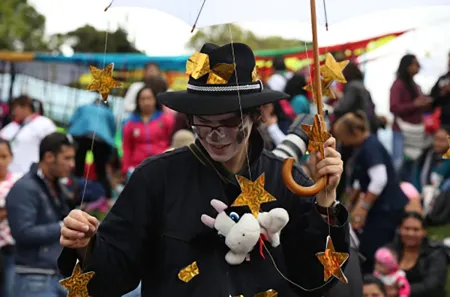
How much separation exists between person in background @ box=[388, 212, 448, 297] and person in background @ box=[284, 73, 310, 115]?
86.7 inches

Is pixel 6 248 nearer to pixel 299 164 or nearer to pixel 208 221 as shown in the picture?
pixel 299 164

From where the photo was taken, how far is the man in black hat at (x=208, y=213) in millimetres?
3248

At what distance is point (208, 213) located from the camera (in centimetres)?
332

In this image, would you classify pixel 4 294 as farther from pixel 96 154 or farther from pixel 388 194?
pixel 96 154

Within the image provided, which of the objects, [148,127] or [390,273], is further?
[148,127]

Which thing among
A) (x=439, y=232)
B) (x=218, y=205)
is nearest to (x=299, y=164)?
(x=218, y=205)

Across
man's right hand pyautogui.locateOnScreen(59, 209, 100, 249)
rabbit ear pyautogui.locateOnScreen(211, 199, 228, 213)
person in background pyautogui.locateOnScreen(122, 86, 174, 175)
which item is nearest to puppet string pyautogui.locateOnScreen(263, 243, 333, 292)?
rabbit ear pyautogui.locateOnScreen(211, 199, 228, 213)

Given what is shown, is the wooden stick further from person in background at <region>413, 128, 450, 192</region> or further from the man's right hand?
person in background at <region>413, 128, 450, 192</region>

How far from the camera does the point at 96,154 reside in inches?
446

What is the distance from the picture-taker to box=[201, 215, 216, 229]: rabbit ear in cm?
326

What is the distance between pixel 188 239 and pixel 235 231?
0.58 ft

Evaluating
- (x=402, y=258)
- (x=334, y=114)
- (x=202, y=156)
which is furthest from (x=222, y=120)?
(x=334, y=114)

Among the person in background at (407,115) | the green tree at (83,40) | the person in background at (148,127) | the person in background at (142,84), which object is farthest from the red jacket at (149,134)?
the green tree at (83,40)

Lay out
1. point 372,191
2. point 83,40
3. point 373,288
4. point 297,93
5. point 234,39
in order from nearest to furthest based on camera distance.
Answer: point 373,288 < point 372,191 < point 297,93 < point 234,39 < point 83,40
